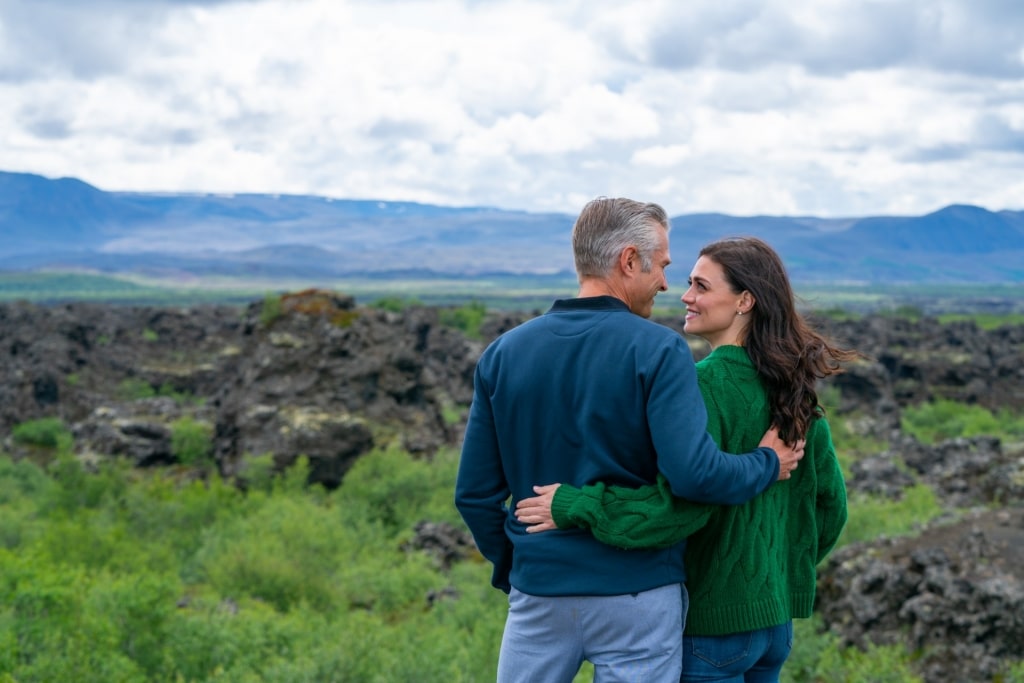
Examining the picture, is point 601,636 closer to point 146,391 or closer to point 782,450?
point 782,450

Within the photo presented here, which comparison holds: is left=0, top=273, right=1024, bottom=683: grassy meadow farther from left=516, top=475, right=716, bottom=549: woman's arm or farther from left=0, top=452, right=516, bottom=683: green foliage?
left=516, top=475, right=716, bottom=549: woman's arm

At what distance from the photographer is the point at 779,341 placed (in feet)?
12.1

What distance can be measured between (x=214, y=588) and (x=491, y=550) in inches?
522

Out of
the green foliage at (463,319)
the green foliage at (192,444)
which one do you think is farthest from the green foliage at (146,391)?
the green foliage at (463,319)

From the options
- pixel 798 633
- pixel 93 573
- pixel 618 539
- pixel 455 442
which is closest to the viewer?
pixel 618 539

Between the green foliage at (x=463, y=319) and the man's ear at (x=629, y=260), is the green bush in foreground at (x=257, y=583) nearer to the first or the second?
the man's ear at (x=629, y=260)

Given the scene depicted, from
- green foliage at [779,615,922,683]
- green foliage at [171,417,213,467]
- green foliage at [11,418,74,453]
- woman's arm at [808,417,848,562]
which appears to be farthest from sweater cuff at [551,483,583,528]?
green foliage at [11,418,74,453]

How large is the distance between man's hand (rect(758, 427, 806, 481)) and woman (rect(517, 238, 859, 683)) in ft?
0.08

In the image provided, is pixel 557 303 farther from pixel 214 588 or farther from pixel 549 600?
pixel 214 588

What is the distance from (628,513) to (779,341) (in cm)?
78

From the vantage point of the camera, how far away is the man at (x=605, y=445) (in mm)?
3406

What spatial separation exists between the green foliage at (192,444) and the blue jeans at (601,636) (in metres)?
22.9

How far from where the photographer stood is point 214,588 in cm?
1612

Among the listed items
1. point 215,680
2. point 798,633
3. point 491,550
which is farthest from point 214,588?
point 491,550
